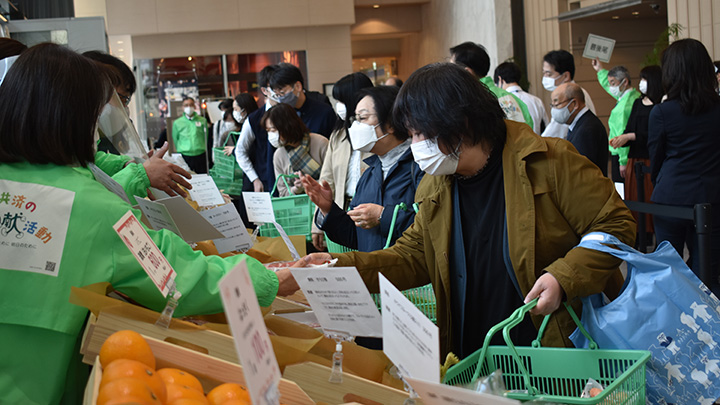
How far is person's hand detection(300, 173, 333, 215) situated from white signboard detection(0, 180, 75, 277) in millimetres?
1283

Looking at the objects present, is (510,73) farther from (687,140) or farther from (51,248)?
(51,248)

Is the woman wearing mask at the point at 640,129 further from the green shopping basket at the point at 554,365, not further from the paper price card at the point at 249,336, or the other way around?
the paper price card at the point at 249,336

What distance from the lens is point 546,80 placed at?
642cm

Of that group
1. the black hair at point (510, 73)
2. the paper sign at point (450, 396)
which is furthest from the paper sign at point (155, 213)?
the black hair at point (510, 73)

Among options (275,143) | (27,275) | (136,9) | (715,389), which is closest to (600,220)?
(715,389)

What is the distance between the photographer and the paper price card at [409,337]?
1.15 meters

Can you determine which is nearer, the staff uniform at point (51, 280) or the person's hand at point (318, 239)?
the staff uniform at point (51, 280)

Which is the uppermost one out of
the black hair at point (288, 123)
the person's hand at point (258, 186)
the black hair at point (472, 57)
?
the black hair at point (472, 57)

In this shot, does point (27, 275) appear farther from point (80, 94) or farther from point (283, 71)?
point (283, 71)

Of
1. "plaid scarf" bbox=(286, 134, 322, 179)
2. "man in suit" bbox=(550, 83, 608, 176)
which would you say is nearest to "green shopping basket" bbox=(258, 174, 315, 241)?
"plaid scarf" bbox=(286, 134, 322, 179)

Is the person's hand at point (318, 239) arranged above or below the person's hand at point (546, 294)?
below

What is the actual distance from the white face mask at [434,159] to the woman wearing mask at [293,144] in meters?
3.22

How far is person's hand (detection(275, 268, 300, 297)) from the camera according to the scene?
1.84 metres

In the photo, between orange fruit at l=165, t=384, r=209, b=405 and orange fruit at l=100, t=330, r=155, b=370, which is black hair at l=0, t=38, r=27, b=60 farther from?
orange fruit at l=165, t=384, r=209, b=405
